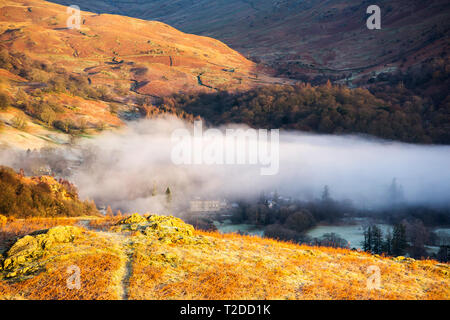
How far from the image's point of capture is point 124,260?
26.5ft

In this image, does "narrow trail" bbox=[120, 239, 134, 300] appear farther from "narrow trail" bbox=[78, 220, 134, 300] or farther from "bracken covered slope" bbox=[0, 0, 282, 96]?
"bracken covered slope" bbox=[0, 0, 282, 96]

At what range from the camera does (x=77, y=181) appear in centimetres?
3102

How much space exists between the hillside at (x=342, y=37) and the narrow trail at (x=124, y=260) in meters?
81.3

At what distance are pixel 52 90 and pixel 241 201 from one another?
34.1m

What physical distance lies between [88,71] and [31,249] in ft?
216

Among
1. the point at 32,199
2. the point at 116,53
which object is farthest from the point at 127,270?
the point at 116,53

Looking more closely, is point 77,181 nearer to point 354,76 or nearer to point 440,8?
point 354,76

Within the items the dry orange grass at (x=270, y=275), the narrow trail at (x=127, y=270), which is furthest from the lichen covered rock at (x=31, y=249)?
the dry orange grass at (x=270, y=275)

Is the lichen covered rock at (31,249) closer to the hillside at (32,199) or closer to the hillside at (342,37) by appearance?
the hillside at (32,199)

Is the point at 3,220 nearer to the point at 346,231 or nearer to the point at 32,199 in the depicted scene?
the point at 32,199

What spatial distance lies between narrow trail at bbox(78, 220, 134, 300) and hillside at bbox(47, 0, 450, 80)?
81316mm

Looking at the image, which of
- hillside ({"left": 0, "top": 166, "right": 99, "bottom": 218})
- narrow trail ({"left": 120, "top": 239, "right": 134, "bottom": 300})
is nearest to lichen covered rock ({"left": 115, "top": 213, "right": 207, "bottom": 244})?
narrow trail ({"left": 120, "top": 239, "right": 134, "bottom": 300})

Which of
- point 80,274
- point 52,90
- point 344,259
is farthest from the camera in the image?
point 52,90

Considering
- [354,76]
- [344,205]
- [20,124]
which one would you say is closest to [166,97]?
[20,124]
